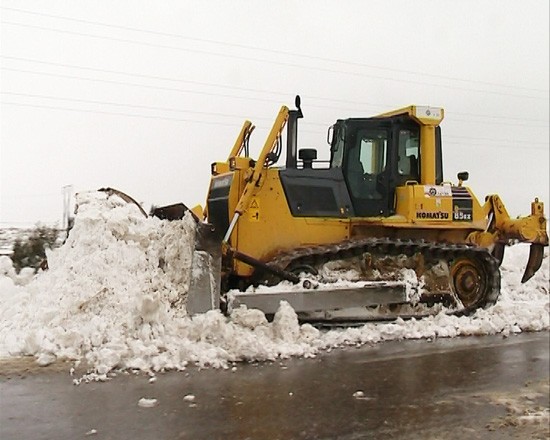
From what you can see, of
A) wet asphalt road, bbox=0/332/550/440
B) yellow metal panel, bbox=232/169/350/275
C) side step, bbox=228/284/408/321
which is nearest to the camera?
wet asphalt road, bbox=0/332/550/440

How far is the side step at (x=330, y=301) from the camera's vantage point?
25.8 ft

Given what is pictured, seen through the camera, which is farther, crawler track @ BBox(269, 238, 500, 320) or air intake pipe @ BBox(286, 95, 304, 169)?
air intake pipe @ BBox(286, 95, 304, 169)

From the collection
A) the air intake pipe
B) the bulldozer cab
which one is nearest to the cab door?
the bulldozer cab

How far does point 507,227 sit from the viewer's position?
1085cm

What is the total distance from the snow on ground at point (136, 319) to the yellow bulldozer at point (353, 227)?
34cm

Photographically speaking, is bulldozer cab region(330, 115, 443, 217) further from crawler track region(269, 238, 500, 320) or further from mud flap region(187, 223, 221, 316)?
mud flap region(187, 223, 221, 316)

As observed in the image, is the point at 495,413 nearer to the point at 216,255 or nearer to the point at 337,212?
the point at 216,255

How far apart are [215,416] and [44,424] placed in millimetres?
1252

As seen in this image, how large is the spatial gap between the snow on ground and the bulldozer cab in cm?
194

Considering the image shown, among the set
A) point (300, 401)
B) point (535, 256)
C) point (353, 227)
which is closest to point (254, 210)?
point (353, 227)

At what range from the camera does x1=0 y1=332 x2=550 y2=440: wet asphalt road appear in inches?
183

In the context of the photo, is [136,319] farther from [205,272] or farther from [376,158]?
[376,158]

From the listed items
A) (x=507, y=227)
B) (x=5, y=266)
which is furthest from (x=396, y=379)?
(x=5, y=266)

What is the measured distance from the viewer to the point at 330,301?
8.34 m
